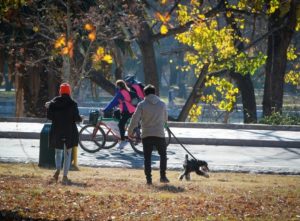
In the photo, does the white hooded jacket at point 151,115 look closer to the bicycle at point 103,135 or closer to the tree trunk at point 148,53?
the bicycle at point 103,135

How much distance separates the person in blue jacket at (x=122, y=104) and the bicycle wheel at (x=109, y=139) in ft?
1.36

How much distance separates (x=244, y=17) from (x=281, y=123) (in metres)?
9.69

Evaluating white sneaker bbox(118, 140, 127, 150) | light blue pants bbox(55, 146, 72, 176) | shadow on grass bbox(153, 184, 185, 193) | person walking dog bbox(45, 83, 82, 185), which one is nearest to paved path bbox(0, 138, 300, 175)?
white sneaker bbox(118, 140, 127, 150)

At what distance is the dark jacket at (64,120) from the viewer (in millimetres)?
13906

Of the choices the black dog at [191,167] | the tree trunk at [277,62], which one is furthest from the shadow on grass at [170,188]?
the tree trunk at [277,62]

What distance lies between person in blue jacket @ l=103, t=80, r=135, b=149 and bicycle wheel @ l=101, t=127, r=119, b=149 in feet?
1.36

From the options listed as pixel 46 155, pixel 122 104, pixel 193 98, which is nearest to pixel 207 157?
pixel 122 104

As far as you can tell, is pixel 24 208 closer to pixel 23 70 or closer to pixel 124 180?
pixel 124 180

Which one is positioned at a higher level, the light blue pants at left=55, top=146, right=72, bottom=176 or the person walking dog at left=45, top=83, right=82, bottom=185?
the person walking dog at left=45, top=83, right=82, bottom=185

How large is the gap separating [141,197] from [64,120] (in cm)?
310

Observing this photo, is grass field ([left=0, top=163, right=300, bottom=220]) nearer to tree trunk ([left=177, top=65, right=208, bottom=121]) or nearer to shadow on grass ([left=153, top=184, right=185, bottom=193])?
shadow on grass ([left=153, top=184, right=185, bottom=193])

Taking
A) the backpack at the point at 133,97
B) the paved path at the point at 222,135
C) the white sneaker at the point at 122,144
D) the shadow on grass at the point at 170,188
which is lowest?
the shadow on grass at the point at 170,188

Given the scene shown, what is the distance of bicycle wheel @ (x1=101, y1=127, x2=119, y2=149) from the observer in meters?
19.6

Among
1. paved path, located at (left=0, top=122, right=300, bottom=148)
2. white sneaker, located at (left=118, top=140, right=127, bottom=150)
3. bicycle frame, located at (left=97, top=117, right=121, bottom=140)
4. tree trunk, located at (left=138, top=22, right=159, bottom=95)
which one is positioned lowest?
white sneaker, located at (left=118, top=140, right=127, bottom=150)
